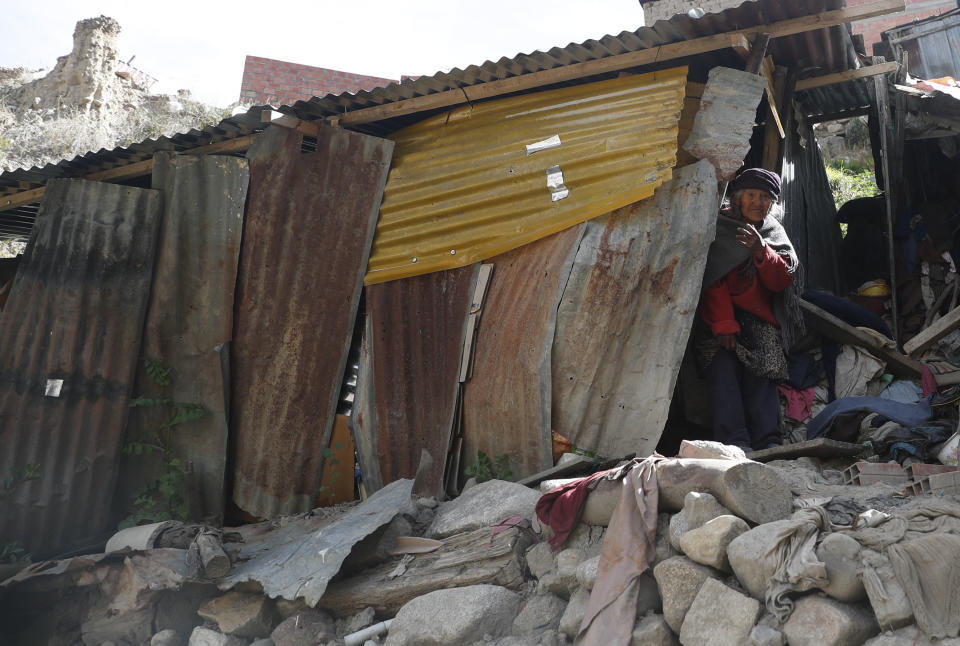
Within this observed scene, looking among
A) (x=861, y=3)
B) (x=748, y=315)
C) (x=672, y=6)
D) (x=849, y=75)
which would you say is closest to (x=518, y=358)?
(x=748, y=315)

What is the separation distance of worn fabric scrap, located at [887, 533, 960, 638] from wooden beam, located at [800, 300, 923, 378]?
9.85 ft

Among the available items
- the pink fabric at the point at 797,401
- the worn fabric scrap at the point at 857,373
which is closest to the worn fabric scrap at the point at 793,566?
the pink fabric at the point at 797,401

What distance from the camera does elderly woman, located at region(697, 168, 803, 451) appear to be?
5070mm

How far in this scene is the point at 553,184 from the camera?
516 cm

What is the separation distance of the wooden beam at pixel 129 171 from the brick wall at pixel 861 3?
4442 mm

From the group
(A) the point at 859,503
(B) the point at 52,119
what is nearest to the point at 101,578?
(A) the point at 859,503

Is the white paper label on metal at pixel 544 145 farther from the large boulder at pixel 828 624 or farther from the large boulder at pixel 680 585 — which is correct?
the large boulder at pixel 828 624

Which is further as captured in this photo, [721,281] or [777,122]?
[777,122]

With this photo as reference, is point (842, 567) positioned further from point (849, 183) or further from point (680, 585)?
point (849, 183)

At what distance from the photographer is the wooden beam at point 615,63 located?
461cm

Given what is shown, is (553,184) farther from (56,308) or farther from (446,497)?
(56,308)

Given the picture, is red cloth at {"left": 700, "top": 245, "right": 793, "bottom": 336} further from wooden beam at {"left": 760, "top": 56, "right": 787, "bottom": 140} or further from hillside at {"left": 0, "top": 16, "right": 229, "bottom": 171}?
hillside at {"left": 0, "top": 16, "right": 229, "bottom": 171}

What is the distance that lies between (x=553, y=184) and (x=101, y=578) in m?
3.68

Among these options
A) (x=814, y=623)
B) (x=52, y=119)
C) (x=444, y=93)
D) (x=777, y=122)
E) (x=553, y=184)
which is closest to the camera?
(x=814, y=623)
